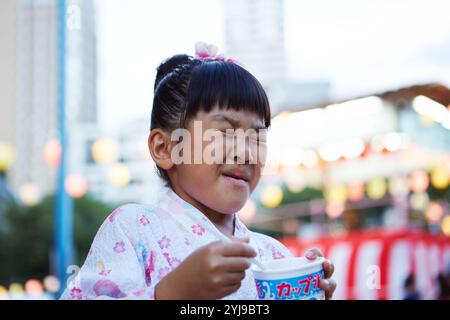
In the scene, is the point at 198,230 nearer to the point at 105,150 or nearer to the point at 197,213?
the point at 197,213

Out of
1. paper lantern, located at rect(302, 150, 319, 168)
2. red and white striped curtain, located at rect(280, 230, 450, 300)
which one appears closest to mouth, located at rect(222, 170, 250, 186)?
red and white striped curtain, located at rect(280, 230, 450, 300)

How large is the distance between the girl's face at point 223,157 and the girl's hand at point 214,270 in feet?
0.58

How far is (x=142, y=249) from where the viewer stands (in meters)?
0.79

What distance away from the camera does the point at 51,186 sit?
21516mm

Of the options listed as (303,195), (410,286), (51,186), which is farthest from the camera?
(51,186)

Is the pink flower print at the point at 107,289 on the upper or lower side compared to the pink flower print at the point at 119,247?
lower

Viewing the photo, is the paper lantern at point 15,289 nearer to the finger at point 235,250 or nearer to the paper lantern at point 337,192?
the paper lantern at point 337,192

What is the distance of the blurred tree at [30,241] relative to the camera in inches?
647

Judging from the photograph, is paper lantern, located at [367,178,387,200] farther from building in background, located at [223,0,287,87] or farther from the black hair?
building in background, located at [223,0,287,87]

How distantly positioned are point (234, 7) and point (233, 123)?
55.4 ft

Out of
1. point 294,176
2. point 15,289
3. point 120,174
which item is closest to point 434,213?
point 294,176

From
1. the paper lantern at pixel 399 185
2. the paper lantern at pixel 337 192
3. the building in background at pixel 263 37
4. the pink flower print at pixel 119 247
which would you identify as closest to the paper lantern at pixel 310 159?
the paper lantern at pixel 337 192
